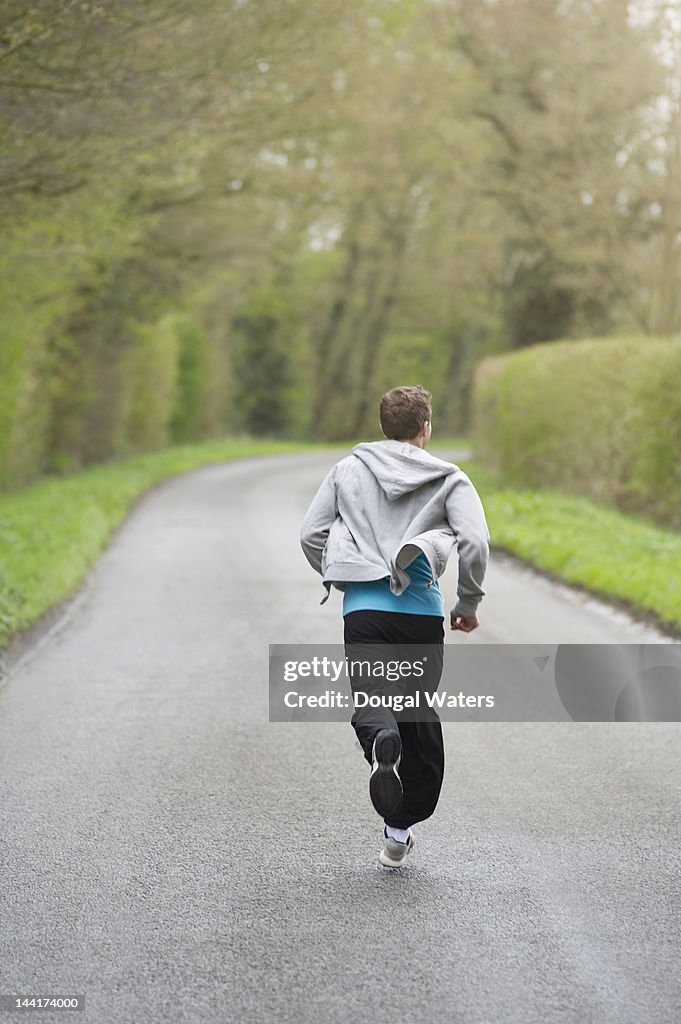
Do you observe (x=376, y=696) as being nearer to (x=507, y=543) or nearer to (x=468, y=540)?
(x=468, y=540)

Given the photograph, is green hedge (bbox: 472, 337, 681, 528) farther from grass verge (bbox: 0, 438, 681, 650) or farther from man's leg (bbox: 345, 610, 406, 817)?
man's leg (bbox: 345, 610, 406, 817)

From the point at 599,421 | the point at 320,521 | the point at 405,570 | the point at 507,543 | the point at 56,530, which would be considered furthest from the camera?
the point at 599,421

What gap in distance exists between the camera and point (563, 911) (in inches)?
172

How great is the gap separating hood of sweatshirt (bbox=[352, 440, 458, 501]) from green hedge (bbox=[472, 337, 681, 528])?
10.7 metres

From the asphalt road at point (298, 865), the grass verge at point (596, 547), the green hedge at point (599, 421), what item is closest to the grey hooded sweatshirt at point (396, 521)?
the asphalt road at point (298, 865)

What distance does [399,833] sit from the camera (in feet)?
15.6

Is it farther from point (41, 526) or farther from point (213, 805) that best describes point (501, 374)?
point (213, 805)

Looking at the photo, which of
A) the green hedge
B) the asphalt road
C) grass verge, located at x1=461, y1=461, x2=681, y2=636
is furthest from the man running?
the green hedge

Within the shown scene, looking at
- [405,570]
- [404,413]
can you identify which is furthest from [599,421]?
[405,570]

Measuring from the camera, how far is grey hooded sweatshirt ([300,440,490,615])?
464 cm

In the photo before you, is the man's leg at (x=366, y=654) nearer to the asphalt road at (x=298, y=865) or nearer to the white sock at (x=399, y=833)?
the white sock at (x=399, y=833)

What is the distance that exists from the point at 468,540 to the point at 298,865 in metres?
1.46

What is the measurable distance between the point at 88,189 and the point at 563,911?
10.9 meters

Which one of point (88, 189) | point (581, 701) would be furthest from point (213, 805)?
point (88, 189)
